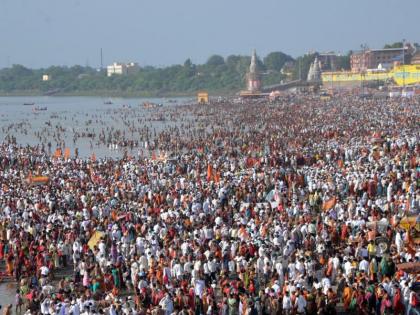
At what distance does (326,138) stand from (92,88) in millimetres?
148023

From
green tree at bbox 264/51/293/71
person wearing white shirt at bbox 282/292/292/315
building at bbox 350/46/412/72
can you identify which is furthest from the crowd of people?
green tree at bbox 264/51/293/71

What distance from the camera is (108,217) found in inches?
682

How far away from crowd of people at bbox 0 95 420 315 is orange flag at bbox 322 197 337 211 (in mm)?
48

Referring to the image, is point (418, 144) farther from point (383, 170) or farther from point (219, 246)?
point (219, 246)

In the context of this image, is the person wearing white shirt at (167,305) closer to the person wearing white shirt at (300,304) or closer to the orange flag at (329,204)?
the person wearing white shirt at (300,304)

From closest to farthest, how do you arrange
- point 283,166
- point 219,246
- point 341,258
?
point 341,258 → point 219,246 → point 283,166

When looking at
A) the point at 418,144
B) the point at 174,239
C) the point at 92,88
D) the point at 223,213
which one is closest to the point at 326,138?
the point at 418,144

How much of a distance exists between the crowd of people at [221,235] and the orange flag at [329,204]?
5 centimetres

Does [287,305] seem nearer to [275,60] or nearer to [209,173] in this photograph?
[209,173]

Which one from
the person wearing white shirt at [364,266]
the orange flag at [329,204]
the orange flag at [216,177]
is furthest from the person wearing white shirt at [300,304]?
the orange flag at [216,177]

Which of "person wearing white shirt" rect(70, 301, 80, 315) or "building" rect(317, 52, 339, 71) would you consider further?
"building" rect(317, 52, 339, 71)

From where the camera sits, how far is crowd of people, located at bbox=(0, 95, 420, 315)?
34.5ft

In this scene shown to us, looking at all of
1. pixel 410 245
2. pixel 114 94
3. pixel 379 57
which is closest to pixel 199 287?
pixel 410 245

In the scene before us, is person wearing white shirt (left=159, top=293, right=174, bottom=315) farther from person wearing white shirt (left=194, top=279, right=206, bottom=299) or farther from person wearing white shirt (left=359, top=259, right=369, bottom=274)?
person wearing white shirt (left=359, top=259, right=369, bottom=274)
